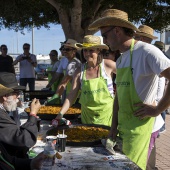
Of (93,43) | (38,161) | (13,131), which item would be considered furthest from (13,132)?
(93,43)

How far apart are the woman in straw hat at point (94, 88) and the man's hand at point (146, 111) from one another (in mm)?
877

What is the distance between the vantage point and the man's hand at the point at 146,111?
2188 millimetres

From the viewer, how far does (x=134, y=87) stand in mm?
2260

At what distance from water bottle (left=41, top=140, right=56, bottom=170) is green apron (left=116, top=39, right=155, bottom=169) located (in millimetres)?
609

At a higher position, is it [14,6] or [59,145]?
[14,6]

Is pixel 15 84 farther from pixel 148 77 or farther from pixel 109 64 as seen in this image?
pixel 148 77

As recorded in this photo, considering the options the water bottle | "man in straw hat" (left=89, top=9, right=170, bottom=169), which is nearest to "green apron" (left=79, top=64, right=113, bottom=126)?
"man in straw hat" (left=89, top=9, right=170, bottom=169)

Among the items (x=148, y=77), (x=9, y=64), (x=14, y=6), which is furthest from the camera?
(x=14, y=6)

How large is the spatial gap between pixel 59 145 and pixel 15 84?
2.89ft

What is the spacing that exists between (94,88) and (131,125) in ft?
2.82

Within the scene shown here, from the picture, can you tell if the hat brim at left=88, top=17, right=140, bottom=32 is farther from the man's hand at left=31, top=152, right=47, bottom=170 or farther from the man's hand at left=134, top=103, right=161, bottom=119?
the man's hand at left=31, top=152, right=47, bottom=170

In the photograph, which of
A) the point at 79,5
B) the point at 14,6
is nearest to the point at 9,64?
the point at 14,6

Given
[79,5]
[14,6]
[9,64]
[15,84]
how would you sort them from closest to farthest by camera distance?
[15,84]
[79,5]
[9,64]
[14,6]

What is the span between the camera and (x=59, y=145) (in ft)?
7.44
